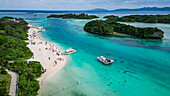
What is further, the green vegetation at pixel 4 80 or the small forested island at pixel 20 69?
the green vegetation at pixel 4 80

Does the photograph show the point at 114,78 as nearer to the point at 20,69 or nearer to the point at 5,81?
the point at 20,69

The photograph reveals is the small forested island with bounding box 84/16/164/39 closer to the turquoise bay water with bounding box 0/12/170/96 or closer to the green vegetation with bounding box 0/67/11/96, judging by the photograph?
the turquoise bay water with bounding box 0/12/170/96

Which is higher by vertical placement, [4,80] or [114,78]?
[4,80]

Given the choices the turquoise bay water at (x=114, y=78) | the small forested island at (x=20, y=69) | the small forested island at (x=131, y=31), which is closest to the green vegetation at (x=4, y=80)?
the small forested island at (x=20, y=69)

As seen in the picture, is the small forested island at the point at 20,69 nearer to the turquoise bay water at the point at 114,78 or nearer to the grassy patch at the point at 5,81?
the grassy patch at the point at 5,81

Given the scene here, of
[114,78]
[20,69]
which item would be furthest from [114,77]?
[20,69]

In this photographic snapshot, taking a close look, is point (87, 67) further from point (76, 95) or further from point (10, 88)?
point (10, 88)

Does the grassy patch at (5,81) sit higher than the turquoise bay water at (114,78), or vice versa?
the grassy patch at (5,81)

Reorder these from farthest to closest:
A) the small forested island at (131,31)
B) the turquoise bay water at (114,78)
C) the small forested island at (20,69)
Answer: the small forested island at (131,31)
the turquoise bay water at (114,78)
the small forested island at (20,69)

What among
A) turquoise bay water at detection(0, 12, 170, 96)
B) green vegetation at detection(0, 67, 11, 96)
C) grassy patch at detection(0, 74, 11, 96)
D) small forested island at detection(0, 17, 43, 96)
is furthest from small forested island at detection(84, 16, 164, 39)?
grassy patch at detection(0, 74, 11, 96)

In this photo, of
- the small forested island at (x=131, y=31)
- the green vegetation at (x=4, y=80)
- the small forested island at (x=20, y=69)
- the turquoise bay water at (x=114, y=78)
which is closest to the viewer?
the small forested island at (x=20, y=69)

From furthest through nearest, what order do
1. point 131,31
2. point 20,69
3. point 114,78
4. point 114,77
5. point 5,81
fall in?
point 131,31
point 114,77
point 114,78
point 20,69
point 5,81

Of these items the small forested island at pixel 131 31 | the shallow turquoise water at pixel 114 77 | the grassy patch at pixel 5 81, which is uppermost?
the small forested island at pixel 131 31
